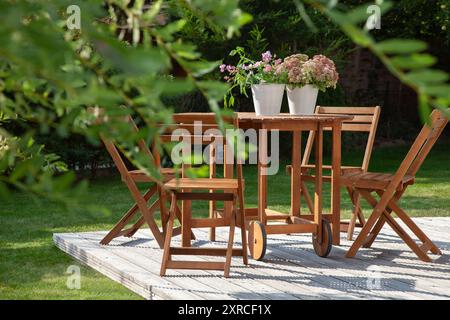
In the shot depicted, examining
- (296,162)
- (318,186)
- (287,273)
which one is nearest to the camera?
(287,273)

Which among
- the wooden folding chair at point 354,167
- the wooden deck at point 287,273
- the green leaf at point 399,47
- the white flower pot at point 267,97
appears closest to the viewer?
the green leaf at point 399,47

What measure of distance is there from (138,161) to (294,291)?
3.32m

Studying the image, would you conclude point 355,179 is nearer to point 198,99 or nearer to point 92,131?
point 92,131

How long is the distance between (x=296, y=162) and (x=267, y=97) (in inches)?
19.1

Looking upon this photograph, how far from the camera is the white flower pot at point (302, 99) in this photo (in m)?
5.62

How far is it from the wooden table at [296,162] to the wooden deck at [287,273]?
0.19m

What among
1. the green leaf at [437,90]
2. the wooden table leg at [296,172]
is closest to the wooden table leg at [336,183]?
the wooden table leg at [296,172]

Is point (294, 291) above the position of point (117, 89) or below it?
below

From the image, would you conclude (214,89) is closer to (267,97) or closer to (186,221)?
(186,221)

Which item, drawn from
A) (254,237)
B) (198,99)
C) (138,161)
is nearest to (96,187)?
(198,99)

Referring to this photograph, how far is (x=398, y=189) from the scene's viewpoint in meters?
4.96

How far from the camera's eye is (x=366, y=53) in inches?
587

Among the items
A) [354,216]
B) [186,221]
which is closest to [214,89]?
[186,221]

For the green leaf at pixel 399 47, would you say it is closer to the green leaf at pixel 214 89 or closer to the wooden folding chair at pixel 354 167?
the green leaf at pixel 214 89
